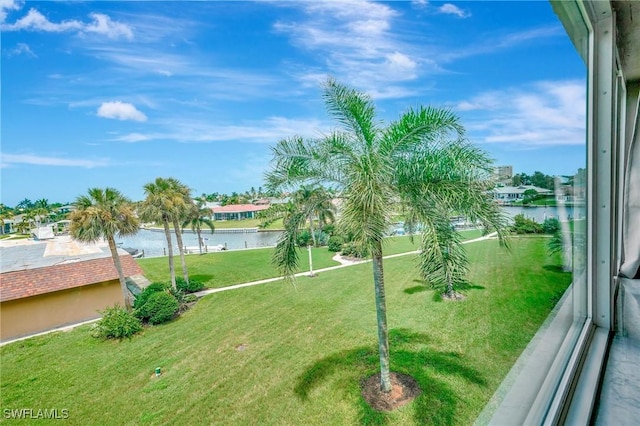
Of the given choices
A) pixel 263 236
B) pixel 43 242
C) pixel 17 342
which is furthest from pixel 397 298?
pixel 43 242

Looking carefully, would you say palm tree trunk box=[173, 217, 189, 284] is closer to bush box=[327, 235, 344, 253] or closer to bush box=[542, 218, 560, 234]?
bush box=[327, 235, 344, 253]

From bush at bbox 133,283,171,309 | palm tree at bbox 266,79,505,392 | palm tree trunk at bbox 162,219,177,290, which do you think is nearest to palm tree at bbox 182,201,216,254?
palm tree trunk at bbox 162,219,177,290

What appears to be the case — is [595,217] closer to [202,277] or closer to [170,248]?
[202,277]

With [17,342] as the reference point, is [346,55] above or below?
above

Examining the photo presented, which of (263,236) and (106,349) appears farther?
(106,349)

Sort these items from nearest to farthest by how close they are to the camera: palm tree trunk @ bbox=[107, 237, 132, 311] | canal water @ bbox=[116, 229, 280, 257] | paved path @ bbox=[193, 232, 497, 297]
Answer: paved path @ bbox=[193, 232, 497, 297], canal water @ bbox=[116, 229, 280, 257], palm tree trunk @ bbox=[107, 237, 132, 311]

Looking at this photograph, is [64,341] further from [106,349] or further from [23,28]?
[23,28]

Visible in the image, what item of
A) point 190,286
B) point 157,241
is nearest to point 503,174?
point 190,286
